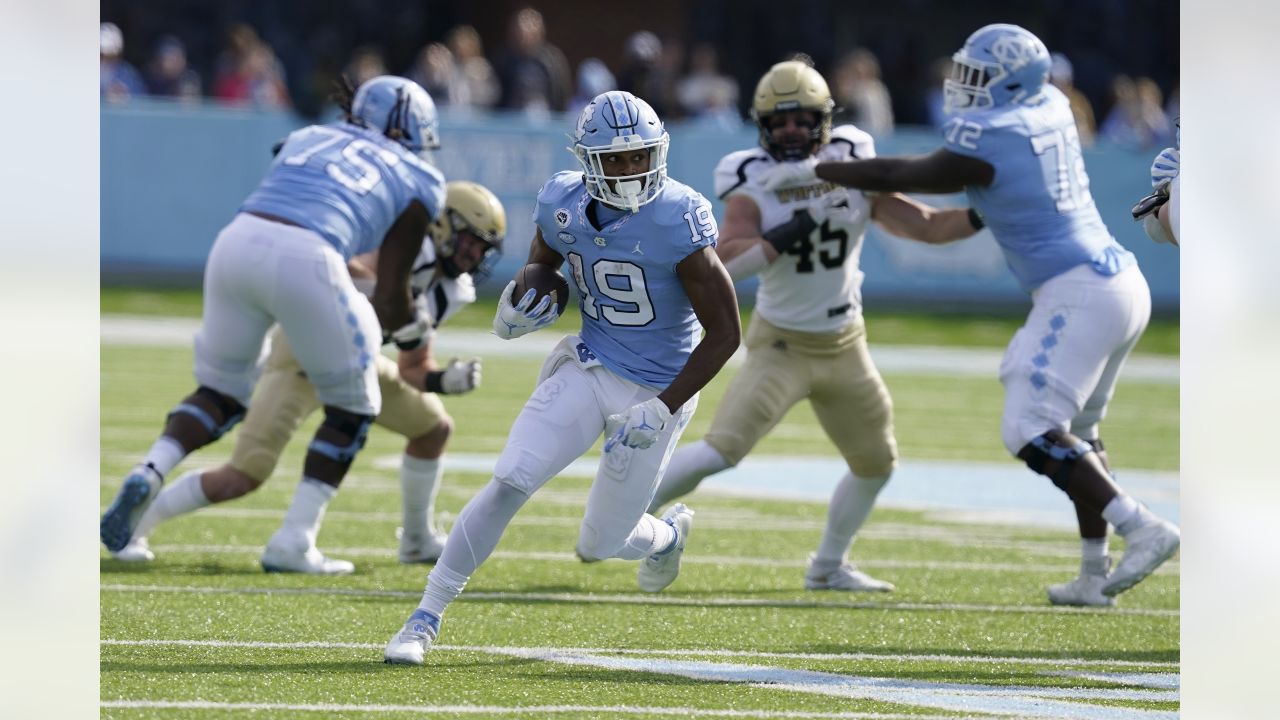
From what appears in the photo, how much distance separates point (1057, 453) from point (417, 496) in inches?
87.7

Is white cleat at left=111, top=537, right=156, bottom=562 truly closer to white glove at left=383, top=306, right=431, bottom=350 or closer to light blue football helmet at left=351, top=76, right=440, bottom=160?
white glove at left=383, top=306, right=431, bottom=350

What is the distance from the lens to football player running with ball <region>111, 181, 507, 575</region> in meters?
6.06

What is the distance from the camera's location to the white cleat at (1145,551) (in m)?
5.19

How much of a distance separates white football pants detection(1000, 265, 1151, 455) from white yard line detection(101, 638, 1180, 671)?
84 centimetres

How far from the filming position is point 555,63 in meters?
17.2

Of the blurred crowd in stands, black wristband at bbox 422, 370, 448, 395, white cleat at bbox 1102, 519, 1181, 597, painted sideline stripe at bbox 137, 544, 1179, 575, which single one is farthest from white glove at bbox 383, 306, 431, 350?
the blurred crowd in stands

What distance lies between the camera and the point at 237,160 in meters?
16.1

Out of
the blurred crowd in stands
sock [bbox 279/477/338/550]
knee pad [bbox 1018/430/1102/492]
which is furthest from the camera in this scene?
the blurred crowd in stands

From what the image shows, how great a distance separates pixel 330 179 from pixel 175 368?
248 inches

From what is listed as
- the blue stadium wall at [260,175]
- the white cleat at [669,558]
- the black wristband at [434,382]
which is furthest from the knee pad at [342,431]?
the blue stadium wall at [260,175]

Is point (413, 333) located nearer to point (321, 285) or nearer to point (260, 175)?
point (321, 285)
